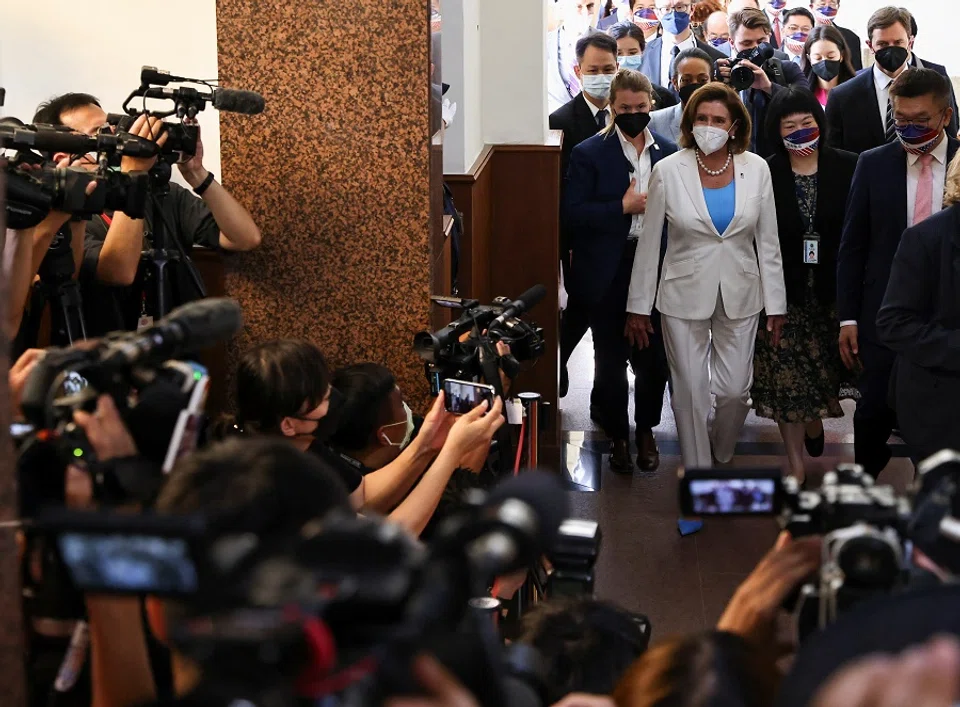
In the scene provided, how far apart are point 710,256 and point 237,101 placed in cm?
224

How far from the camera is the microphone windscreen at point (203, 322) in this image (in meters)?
1.55

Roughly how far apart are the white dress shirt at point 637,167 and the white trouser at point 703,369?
592mm

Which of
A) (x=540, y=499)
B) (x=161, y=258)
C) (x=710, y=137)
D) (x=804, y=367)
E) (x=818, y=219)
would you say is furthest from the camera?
(x=804, y=367)

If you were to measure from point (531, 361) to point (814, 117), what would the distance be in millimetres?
2183

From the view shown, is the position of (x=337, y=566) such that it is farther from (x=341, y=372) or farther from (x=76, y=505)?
(x=341, y=372)

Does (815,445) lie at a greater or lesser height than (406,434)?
lesser

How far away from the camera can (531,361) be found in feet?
10.8

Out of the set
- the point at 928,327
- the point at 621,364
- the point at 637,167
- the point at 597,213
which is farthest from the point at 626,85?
the point at 928,327

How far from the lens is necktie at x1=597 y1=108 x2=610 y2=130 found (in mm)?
6016

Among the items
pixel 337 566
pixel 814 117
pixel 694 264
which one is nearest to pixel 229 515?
pixel 337 566

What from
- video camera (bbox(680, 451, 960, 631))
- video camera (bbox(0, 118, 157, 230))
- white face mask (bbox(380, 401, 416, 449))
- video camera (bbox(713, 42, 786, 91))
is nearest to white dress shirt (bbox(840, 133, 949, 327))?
video camera (bbox(713, 42, 786, 91))

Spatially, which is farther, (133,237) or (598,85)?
(598,85)

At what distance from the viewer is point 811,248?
194 inches

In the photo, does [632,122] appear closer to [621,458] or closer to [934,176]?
[934,176]
